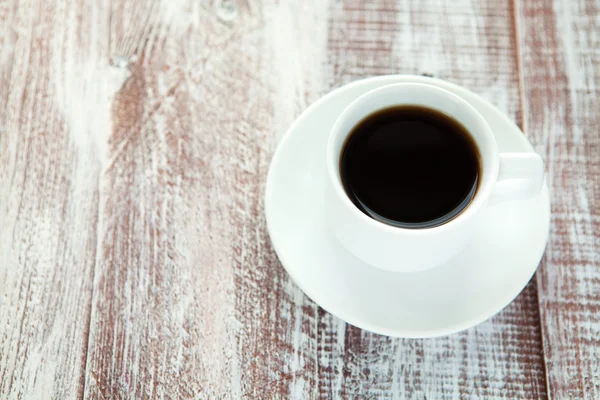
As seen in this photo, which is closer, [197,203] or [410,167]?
[410,167]

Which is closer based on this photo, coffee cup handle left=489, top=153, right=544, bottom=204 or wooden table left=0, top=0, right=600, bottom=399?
coffee cup handle left=489, top=153, right=544, bottom=204

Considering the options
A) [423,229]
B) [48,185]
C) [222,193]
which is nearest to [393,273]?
[423,229]

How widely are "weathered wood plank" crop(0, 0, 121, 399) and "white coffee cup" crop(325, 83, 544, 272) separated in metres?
0.36

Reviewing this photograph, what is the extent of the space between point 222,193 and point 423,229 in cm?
30

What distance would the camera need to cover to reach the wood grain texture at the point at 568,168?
2.25 feet

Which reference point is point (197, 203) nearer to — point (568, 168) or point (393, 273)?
point (393, 273)

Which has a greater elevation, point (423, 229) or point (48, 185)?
point (48, 185)

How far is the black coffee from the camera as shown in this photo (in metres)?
0.59

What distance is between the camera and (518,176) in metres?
0.55

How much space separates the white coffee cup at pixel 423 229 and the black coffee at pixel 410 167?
0.06ft

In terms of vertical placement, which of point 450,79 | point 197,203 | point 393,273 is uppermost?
point 450,79

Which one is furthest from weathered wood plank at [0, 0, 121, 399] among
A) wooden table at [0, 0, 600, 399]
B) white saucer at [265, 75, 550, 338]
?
white saucer at [265, 75, 550, 338]

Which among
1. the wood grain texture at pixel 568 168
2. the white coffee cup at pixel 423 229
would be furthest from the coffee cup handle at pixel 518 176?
the wood grain texture at pixel 568 168

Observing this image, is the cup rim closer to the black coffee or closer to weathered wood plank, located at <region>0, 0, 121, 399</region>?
the black coffee
